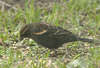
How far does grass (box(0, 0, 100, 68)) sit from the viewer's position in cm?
467

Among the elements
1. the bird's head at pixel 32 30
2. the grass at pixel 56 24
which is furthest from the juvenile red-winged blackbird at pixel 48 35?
the grass at pixel 56 24

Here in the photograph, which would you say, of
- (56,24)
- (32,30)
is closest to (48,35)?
(32,30)

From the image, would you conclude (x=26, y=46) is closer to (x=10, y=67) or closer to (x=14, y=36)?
(x=14, y=36)

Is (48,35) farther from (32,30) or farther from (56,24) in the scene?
(56,24)

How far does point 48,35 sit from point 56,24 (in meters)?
1.19

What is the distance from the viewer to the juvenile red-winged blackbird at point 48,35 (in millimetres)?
5480

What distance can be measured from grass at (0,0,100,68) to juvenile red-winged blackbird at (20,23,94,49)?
0.18 m

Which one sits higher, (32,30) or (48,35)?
(32,30)

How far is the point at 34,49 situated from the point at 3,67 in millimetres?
1424

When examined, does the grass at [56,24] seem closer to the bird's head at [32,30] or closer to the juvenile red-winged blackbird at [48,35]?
the juvenile red-winged blackbird at [48,35]

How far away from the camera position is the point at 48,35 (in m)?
5.50

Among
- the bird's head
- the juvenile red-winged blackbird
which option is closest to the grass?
the juvenile red-winged blackbird

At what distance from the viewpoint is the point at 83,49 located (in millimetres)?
5789

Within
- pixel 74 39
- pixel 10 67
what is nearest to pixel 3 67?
pixel 10 67
